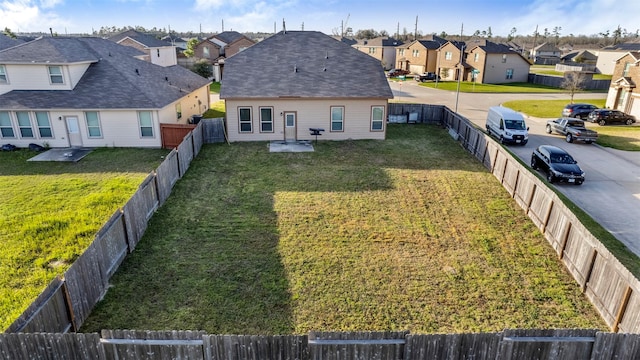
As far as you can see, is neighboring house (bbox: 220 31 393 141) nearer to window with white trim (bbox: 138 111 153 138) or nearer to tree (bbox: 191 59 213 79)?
window with white trim (bbox: 138 111 153 138)

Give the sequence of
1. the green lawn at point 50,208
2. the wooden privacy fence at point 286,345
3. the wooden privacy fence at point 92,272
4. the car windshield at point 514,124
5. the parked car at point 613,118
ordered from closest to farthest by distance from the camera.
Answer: the wooden privacy fence at point 286,345 < the wooden privacy fence at point 92,272 < the green lawn at point 50,208 < the car windshield at point 514,124 < the parked car at point 613,118

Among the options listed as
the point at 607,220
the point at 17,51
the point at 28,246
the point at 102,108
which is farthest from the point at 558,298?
the point at 17,51

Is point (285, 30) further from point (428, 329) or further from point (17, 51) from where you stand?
point (428, 329)

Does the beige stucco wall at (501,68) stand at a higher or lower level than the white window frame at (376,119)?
higher

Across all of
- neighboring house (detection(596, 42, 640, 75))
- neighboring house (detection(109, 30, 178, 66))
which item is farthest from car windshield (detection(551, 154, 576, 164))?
neighboring house (detection(596, 42, 640, 75))

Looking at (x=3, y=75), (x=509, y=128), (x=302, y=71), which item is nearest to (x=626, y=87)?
(x=509, y=128)

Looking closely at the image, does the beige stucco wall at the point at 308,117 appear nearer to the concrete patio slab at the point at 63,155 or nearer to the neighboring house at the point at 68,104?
the neighboring house at the point at 68,104

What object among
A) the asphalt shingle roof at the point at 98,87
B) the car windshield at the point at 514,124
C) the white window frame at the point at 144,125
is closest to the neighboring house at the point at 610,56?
the car windshield at the point at 514,124
